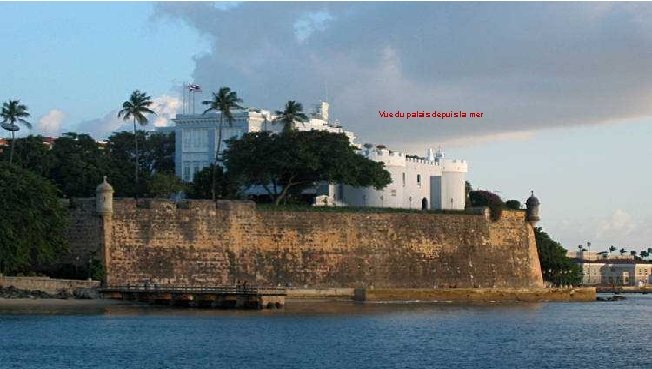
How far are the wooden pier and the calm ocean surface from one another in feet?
3.19

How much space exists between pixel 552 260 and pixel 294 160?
23.8 meters

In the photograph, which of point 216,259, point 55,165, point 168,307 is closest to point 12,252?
point 168,307

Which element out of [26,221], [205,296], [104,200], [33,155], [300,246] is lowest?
[205,296]

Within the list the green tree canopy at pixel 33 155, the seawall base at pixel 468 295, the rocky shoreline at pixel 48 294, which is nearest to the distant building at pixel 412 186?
the seawall base at pixel 468 295

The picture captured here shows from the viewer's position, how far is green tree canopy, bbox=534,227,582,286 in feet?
269

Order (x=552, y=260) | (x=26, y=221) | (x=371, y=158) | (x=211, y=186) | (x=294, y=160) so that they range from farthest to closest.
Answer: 1. (x=552, y=260)
2. (x=371, y=158)
3. (x=211, y=186)
4. (x=294, y=160)
5. (x=26, y=221)

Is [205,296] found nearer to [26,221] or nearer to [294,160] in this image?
[26,221]

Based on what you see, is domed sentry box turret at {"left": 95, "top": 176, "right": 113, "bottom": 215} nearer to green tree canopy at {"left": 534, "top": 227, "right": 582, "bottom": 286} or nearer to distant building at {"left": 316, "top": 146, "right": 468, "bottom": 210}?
distant building at {"left": 316, "top": 146, "right": 468, "bottom": 210}

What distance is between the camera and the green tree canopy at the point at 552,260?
269 ft

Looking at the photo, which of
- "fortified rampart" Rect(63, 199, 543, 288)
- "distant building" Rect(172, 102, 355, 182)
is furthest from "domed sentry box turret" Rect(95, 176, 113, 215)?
"distant building" Rect(172, 102, 355, 182)

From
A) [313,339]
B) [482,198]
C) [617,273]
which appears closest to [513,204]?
[482,198]

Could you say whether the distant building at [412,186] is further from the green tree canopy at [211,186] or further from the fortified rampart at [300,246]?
the fortified rampart at [300,246]

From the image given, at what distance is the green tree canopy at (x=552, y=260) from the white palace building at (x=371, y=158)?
6970 mm

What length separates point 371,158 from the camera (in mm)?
73438
